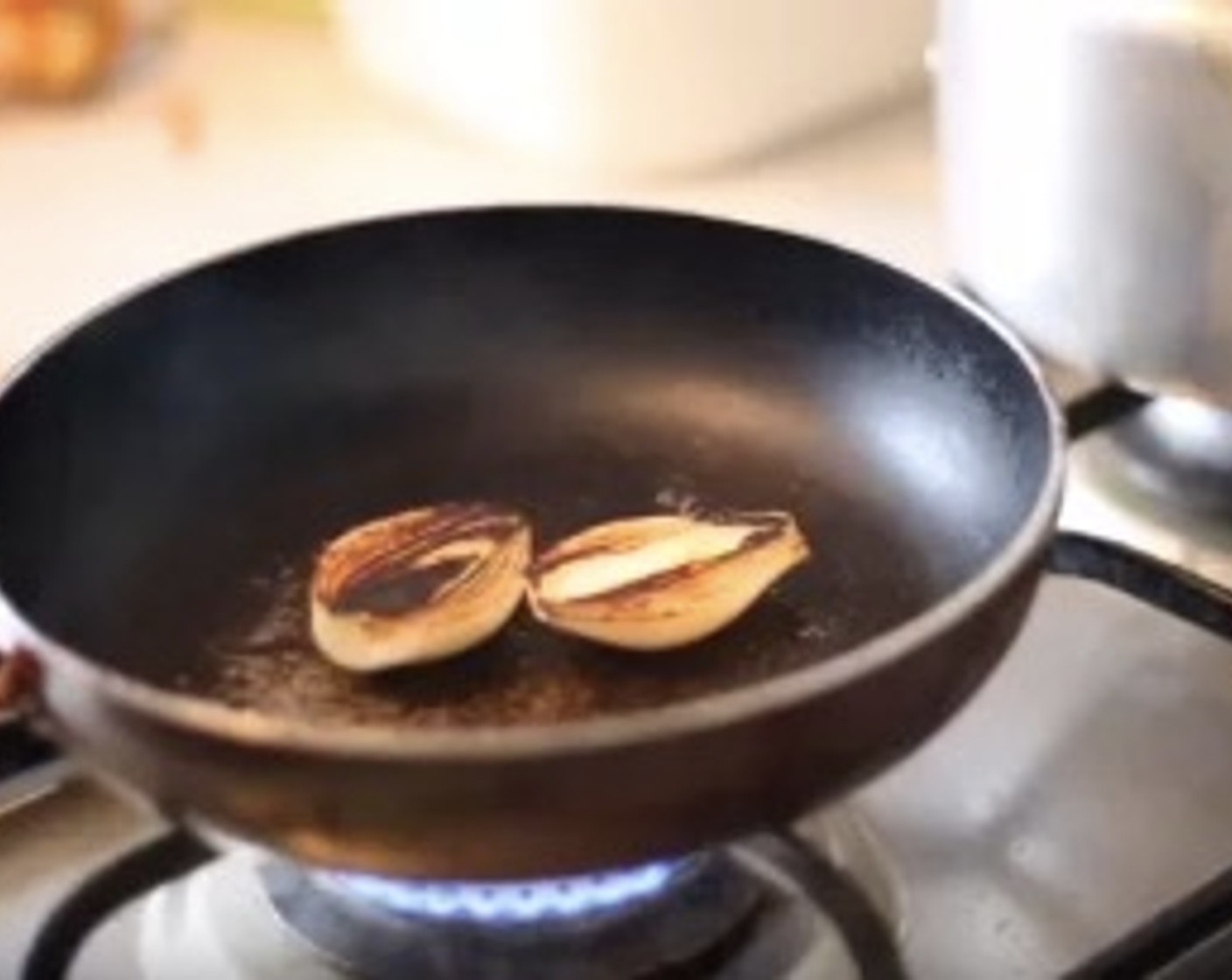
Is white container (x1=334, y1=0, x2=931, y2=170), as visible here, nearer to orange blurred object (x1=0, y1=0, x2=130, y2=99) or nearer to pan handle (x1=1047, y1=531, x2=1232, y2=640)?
orange blurred object (x1=0, y1=0, x2=130, y2=99)

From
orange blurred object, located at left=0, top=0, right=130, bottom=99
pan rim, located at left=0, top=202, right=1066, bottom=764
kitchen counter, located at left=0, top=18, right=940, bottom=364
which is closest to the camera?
pan rim, located at left=0, top=202, right=1066, bottom=764

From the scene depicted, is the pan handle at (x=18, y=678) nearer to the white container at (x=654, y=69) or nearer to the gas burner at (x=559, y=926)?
the gas burner at (x=559, y=926)

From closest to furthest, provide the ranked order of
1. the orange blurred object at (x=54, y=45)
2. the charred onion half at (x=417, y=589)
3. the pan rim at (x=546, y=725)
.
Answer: the pan rim at (x=546, y=725) → the charred onion half at (x=417, y=589) → the orange blurred object at (x=54, y=45)

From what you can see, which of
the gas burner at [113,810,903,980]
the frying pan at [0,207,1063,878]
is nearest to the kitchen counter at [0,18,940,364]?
the frying pan at [0,207,1063,878]

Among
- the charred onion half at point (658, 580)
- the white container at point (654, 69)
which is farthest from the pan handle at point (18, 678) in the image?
the white container at point (654, 69)

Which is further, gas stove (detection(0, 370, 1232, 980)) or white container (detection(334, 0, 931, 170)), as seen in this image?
white container (detection(334, 0, 931, 170))

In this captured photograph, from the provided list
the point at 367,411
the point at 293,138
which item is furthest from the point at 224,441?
the point at 293,138

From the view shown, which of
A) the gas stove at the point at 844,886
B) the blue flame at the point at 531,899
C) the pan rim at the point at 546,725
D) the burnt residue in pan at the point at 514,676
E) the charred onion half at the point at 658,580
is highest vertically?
the pan rim at the point at 546,725
